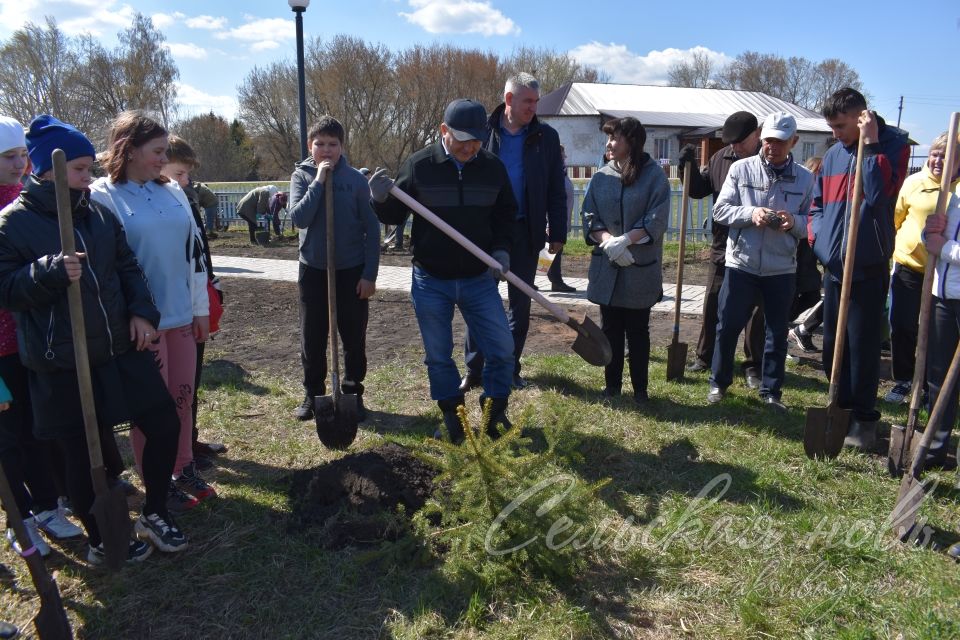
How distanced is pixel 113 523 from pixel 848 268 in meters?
3.86

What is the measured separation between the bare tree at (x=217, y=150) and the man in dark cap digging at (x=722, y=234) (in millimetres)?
40389

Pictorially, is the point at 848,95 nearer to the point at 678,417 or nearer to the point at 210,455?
the point at 678,417

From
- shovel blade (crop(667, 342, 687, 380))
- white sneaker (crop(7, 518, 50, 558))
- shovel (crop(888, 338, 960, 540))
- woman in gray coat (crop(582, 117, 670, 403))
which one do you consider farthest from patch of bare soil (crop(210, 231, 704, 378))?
shovel (crop(888, 338, 960, 540))

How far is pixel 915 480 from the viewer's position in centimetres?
325

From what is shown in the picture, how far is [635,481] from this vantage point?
148 inches

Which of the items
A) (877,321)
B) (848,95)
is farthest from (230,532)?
(848,95)

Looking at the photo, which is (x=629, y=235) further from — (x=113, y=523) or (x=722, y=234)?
(x=113, y=523)

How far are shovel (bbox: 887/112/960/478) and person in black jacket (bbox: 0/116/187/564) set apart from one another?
3.57 meters

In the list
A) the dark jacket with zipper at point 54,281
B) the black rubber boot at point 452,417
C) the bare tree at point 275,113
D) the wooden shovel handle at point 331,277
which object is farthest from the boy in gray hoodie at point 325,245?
the bare tree at point 275,113

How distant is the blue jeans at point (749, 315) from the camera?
470cm

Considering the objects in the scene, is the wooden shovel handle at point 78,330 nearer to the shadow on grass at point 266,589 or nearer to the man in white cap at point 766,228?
the shadow on grass at point 266,589

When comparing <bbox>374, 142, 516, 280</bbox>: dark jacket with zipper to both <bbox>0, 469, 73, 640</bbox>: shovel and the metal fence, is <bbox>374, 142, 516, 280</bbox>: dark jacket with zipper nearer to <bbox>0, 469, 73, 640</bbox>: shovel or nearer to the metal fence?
<bbox>0, 469, 73, 640</bbox>: shovel

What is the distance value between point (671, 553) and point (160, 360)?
2.55 meters

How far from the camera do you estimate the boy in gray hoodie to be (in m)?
4.27
